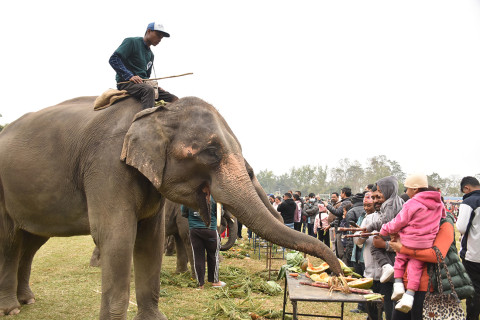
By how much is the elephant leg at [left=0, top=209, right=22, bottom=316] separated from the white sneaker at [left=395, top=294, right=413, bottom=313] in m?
4.74

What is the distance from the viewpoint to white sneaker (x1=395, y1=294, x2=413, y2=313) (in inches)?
154

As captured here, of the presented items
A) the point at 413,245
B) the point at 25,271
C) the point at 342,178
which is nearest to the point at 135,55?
the point at 25,271

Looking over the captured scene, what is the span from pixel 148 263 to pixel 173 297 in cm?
251

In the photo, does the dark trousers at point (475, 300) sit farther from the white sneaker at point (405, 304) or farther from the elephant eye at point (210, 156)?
the elephant eye at point (210, 156)

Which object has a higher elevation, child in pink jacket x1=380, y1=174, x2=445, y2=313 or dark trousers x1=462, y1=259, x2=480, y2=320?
child in pink jacket x1=380, y1=174, x2=445, y2=313

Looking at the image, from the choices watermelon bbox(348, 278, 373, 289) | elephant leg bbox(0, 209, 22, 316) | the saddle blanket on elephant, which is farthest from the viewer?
elephant leg bbox(0, 209, 22, 316)

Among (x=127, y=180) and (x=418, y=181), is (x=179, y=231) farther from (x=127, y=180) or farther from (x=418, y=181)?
(x=418, y=181)

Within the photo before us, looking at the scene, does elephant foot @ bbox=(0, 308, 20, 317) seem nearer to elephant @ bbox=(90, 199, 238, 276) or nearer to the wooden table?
elephant @ bbox=(90, 199, 238, 276)

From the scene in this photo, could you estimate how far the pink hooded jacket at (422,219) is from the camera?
4.02 meters

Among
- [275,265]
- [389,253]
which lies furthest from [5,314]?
[275,265]

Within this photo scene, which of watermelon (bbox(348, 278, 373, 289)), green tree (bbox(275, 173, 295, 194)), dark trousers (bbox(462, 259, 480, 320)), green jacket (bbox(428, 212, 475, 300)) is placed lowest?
green tree (bbox(275, 173, 295, 194))

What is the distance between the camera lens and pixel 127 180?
3.92 m

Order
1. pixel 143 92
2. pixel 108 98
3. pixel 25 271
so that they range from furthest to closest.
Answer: pixel 25 271 → pixel 108 98 → pixel 143 92

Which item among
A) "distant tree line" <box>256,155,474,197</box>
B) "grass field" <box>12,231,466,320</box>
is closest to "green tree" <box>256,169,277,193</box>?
"distant tree line" <box>256,155,474,197</box>
